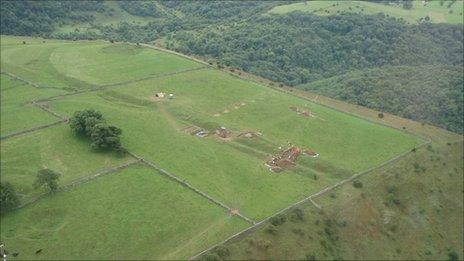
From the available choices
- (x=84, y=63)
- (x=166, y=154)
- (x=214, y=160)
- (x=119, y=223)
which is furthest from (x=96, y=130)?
(x=84, y=63)

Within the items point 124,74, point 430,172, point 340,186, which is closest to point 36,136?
point 124,74

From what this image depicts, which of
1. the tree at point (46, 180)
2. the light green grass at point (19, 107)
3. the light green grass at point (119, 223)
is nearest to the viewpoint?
the light green grass at point (119, 223)

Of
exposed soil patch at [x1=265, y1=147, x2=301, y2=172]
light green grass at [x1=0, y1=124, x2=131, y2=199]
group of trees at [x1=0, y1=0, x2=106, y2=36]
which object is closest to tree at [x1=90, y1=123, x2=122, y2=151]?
light green grass at [x1=0, y1=124, x2=131, y2=199]

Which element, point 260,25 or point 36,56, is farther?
point 260,25

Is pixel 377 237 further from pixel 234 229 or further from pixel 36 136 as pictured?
pixel 36 136

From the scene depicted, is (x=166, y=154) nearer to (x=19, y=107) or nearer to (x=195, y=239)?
(x=195, y=239)

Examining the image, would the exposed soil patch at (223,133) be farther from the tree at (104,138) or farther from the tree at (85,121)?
the tree at (85,121)

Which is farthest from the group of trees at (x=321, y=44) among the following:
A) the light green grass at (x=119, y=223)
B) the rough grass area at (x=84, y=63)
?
the light green grass at (x=119, y=223)
